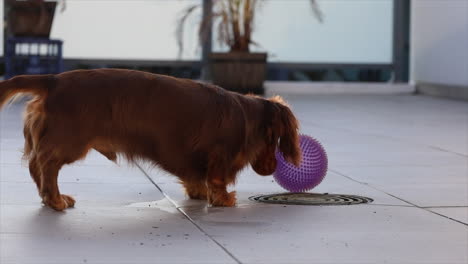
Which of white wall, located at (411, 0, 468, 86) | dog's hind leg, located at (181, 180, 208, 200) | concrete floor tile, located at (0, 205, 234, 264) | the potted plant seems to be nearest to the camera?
concrete floor tile, located at (0, 205, 234, 264)

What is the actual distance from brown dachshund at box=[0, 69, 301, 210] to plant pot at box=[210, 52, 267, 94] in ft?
31.1

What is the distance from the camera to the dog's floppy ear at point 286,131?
5.44 m

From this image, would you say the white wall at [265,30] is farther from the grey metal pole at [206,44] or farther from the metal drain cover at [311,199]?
the metal drain cover at [311,199]

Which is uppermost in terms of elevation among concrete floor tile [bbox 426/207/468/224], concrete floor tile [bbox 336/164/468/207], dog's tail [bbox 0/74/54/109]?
dog's tail [bbox 0/74/54/109]

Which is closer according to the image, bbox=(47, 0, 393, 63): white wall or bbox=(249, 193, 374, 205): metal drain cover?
bbox=(249, 193, 374, 205): metal drain cover

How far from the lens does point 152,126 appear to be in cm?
515

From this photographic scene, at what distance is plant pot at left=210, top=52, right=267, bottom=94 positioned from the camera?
49.2 ft

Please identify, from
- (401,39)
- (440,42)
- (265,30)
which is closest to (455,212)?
(440,42)

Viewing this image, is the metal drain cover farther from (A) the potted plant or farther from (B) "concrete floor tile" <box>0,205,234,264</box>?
(A) the potted plant

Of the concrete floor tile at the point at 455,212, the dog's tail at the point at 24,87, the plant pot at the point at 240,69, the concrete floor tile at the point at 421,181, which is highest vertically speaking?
the dog's tail at the point at 24,87

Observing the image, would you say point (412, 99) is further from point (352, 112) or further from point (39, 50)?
point (39, 50)

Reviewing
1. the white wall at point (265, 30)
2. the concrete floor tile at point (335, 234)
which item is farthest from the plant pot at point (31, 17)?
the concrete floor tile at point (335, 234)

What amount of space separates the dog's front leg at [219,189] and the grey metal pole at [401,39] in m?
12.2

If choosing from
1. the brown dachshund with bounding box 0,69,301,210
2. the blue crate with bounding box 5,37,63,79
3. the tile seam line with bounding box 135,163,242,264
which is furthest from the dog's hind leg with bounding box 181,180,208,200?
the blue crate with bounding box 5,37,63,79
